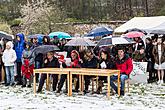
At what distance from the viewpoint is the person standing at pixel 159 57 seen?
13438 millimetres

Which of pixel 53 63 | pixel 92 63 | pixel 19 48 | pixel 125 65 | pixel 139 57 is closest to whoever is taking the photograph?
pixel 125 65

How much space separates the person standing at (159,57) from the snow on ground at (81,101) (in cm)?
160

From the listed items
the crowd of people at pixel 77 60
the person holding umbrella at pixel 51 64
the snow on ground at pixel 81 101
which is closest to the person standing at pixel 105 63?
the crowd of people at pixel 77 60

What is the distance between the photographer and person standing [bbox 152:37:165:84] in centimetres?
1344

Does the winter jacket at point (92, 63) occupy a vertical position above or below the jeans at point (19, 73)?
above

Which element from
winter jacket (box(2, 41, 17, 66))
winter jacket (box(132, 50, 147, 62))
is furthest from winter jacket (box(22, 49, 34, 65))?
winter jacket (box(132, 50, 147, 62))

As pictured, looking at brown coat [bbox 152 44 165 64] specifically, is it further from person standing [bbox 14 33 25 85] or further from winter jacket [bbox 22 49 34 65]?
person standing [bbox 14 33 25 85]

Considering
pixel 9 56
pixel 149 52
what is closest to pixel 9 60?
pixel 9 56

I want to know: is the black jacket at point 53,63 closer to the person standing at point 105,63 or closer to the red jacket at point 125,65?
the person standing at point 105,63

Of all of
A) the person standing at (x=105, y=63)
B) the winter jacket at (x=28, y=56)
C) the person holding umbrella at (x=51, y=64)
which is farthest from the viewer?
the winter jacket at (x=28, y=56)

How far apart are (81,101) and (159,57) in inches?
172

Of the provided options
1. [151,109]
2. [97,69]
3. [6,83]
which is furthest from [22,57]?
[151,109]

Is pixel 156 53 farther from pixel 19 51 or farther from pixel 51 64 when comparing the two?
pixel 19 51

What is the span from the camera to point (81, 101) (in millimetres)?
10109
